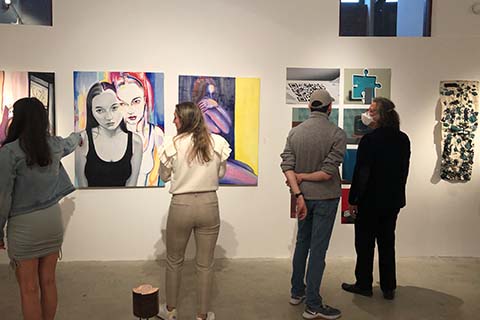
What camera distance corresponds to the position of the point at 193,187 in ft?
8.64

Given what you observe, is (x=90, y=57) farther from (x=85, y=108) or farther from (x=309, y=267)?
(x=309, y=267)

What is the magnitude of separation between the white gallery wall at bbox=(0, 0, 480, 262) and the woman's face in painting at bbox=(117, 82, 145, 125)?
17cm

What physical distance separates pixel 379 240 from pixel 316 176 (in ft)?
2.87

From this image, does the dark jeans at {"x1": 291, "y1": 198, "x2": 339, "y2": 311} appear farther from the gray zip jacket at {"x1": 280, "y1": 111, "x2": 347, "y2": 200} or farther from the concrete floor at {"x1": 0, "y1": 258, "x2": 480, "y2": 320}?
the concrete floor at {"x1": 0, "y1": 258, "x2": 480, "y2": 320}

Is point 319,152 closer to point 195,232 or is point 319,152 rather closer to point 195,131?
point 195,131

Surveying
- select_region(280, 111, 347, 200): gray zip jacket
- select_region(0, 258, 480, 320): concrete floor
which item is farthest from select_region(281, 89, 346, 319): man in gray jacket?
select_region(0, 258, 480, 320): concrete floor

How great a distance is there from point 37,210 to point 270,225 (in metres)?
2.39

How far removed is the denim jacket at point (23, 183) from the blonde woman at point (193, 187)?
24.6 inches

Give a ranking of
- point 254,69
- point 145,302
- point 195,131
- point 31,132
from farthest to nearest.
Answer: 1. point 254,69
2. point 195,131
3. point 145,302
4. point 31,132

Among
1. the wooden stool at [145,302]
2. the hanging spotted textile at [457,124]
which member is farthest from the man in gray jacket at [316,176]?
the hanging spotted textile at [457,124]

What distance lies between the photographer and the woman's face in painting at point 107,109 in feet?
13.0

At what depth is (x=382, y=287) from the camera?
334cm

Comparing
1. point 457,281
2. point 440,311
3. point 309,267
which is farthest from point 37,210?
point 457,281

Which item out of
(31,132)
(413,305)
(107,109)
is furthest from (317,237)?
(107,109)
